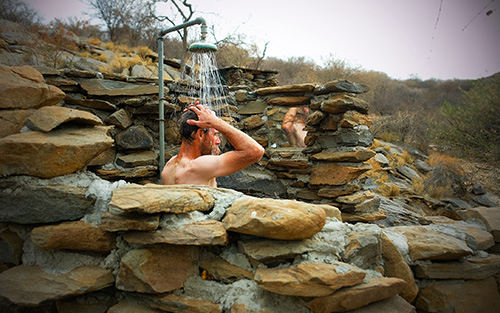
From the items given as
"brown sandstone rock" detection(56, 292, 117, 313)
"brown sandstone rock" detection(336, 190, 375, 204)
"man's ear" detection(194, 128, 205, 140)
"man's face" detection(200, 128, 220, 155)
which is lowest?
"brown sandstone rock" detection(336, 190, 375, 204)

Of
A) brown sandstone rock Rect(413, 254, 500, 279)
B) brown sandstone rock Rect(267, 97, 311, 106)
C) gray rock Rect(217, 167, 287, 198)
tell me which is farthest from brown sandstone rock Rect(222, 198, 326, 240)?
brown sandstone rock Rect(267, 97, 311, 106)

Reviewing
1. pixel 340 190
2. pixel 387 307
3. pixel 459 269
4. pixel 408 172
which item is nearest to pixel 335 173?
pixel 340 190

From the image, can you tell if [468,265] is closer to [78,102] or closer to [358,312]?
[358,312]

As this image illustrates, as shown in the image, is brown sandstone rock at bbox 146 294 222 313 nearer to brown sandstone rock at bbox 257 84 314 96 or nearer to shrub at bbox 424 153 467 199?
brown sandstone rock at bbox 257 84 314 96

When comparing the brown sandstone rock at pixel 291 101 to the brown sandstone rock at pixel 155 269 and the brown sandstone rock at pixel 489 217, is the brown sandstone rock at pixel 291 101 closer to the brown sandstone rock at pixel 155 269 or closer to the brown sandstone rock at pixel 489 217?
the brown sandstone rock at pixel 489 217

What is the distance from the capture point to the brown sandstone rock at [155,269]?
44.4 inches

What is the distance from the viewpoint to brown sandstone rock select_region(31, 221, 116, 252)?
1.17m

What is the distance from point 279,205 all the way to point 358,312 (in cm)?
51

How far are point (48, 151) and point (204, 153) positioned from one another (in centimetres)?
107

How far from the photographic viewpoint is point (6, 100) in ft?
4.29

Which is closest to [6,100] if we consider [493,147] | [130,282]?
[130,282]

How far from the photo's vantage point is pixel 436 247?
1.42 meters

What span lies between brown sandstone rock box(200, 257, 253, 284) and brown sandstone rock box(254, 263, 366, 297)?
12 cm

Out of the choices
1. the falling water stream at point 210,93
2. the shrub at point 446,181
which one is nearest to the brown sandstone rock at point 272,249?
the falling water stream at point 210,93
